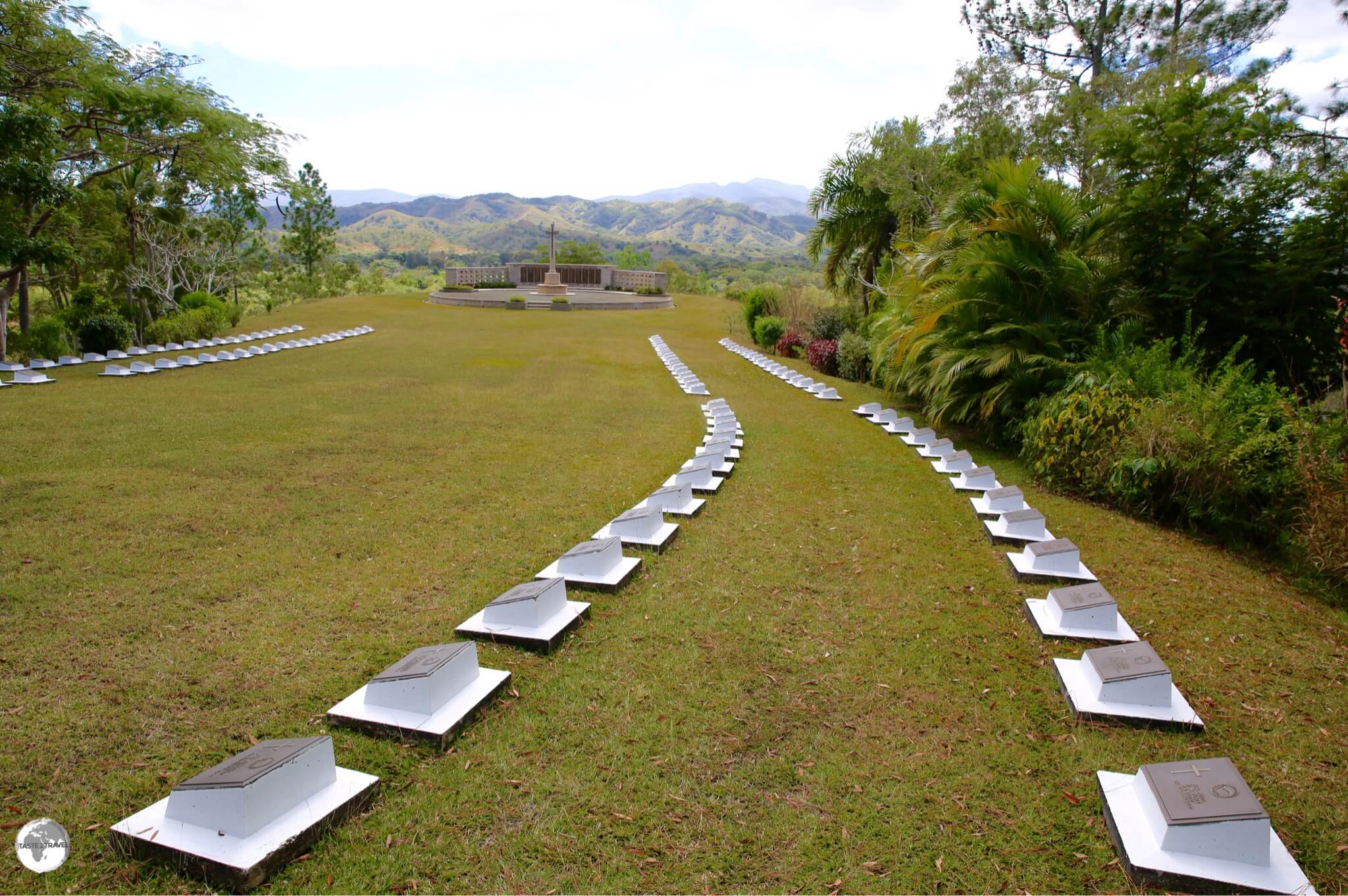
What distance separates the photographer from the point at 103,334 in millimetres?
13344

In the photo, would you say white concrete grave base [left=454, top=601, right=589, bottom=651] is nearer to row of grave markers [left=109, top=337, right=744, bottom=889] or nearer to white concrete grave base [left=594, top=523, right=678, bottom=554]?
row of grave markers [left=109, top=337, right=744, bottom=889]

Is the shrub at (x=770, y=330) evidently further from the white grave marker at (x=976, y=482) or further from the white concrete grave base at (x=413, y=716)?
the white concrete grave base at (x=413, y=716)

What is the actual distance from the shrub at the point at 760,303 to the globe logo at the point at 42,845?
19563 millimetres

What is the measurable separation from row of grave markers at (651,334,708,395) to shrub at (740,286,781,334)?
4044mm

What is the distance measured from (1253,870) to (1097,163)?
1106 centimetres

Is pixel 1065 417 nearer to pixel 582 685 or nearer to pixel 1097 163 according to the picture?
pixel 582 685

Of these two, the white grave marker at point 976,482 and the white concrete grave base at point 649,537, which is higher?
the white grave marker at point 976,482

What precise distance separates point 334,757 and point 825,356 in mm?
13403

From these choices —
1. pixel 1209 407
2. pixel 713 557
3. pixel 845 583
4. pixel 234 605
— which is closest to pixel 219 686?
pixel 234 605

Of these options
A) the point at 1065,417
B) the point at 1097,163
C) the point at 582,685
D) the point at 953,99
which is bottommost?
the point at 582,685

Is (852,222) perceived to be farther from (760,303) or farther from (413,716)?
(413,716)

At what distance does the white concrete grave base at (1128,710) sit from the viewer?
2.81 meters

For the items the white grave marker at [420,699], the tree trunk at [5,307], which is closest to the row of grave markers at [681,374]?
the white grave marker at [420,699]

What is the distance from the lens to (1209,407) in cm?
520
